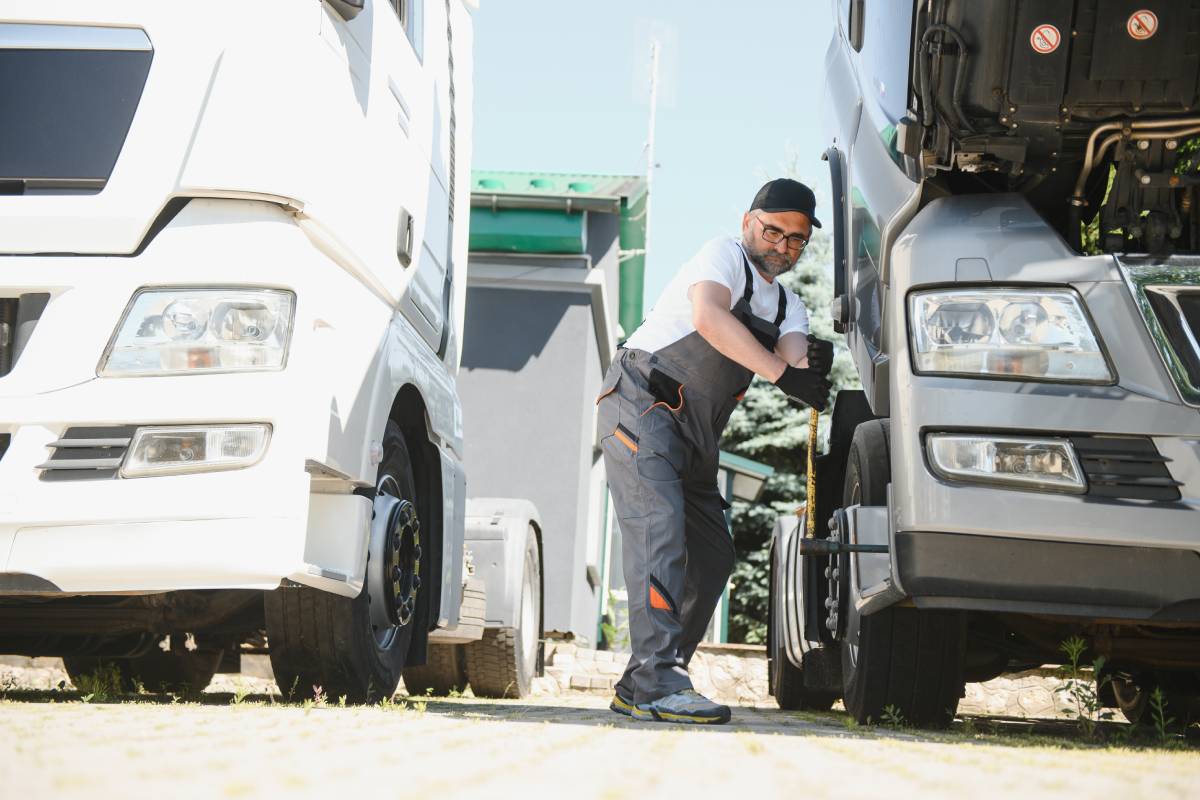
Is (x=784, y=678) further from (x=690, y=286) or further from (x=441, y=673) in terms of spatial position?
(x=690, y=286)

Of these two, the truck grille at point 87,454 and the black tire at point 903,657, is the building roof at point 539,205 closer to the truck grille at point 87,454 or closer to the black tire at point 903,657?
the black tire at point 903,657

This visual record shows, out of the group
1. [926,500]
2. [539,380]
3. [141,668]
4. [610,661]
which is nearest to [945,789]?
[926,500]

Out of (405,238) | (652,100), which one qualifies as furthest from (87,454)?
(652,100)

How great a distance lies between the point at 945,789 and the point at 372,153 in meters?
2.68

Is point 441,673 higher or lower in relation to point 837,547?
lower

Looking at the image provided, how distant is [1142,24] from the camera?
3570 millimetres

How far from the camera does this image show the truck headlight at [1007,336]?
10.8 ft

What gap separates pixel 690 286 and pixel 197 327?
167 cm

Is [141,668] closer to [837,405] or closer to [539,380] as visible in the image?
[837,405]

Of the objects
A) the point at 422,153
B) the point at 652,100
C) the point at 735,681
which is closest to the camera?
the point at 422,153

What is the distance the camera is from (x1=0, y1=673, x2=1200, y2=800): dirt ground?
187 cm

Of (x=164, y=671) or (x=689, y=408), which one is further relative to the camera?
(x=164, y=671)

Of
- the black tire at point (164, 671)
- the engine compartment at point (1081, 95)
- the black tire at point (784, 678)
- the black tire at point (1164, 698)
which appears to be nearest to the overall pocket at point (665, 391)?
the engine compartment at point (1081, 95)

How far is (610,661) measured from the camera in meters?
9.56
